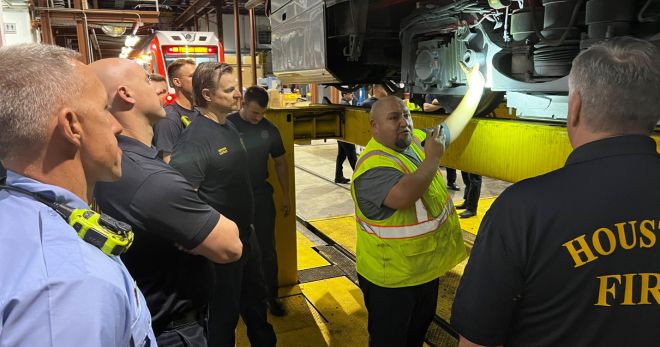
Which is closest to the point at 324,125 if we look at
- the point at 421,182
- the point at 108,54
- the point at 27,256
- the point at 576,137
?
the point at 421,182

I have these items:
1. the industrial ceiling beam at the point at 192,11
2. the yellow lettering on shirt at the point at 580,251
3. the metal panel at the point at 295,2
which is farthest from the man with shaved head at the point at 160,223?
the industrial ceiling beam at the point at 192,11

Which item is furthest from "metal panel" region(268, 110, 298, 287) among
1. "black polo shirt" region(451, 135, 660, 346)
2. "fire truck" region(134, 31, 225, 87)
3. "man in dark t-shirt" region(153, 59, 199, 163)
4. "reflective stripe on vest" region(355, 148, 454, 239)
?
"fire truck" region(134, 31, 225, 87)

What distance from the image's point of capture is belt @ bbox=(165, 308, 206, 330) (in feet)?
A: 6.20

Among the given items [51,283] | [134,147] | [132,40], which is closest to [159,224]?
[134,147]

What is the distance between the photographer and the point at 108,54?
27.1 metres

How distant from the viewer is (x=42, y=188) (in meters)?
0.90

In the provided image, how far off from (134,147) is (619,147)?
63.0 inches

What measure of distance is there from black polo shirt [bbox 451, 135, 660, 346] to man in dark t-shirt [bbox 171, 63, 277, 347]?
5.70 ft

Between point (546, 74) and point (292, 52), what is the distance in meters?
2.71

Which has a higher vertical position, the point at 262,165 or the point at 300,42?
the point at 300,42

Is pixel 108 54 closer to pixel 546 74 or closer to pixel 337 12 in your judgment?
pixel 337 12

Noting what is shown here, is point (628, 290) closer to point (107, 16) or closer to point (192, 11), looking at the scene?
point (107, 16)

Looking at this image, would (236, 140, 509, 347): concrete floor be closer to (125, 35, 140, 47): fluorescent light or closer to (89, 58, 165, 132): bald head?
(89, 58, 165, 132): bald head

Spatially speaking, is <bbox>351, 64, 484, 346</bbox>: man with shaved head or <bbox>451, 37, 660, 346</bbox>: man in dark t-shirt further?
<bbox>351, 64, 484, 346</bbox>: man with shaved head
